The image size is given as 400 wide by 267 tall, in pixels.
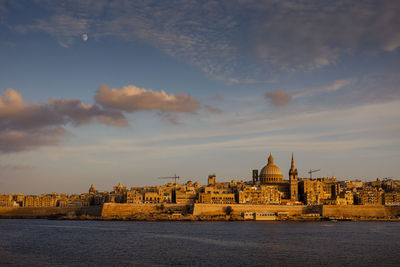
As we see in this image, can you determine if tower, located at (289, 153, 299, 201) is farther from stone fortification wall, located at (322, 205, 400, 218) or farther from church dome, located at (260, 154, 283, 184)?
stone fortification wall, located at (322, 205, 400, 218)

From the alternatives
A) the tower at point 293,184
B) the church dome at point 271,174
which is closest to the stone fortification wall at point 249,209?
the tower at point 293,184

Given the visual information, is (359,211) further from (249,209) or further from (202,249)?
(202,249)

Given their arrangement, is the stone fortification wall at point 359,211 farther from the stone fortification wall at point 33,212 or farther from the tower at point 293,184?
the stone fortification wall at point 33,212

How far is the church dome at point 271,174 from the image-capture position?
10906cm

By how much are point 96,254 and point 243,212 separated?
49.2m

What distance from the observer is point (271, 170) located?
110 meters

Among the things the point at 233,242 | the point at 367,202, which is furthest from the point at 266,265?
the point at 367,202

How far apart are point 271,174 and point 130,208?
1574 inches

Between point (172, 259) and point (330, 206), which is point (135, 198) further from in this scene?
point (172, 259)

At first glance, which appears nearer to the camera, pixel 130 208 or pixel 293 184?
pixel 130 208

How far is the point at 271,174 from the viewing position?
360ft

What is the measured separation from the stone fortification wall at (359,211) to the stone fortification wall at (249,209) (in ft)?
6.52

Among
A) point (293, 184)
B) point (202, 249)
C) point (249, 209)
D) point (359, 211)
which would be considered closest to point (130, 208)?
point (249, 209)

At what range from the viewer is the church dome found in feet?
358
